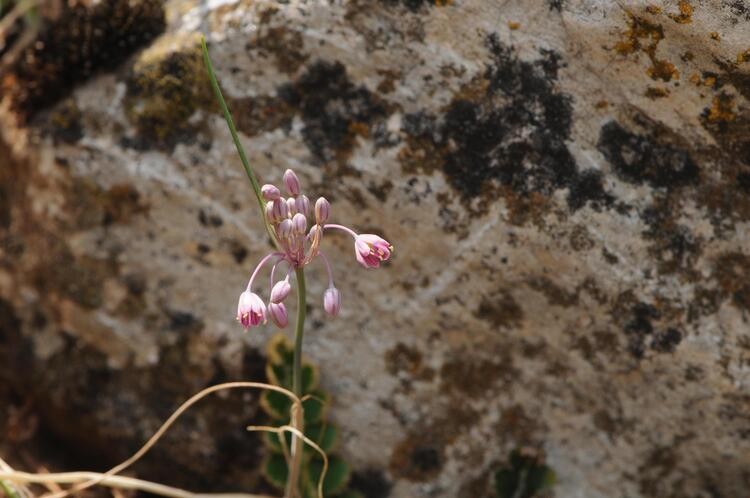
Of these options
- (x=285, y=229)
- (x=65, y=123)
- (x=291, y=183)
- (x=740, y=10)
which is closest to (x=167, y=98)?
(x=65, y=123)

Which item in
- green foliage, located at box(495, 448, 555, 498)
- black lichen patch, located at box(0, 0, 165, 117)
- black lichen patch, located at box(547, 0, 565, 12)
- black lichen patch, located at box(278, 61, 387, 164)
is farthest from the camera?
black lichen patch, located at box(0, 0, 165, 117)

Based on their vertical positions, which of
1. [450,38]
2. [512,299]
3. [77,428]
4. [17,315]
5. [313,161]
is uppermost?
[450,38]

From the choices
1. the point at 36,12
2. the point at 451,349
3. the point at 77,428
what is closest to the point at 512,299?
the point at 451,349

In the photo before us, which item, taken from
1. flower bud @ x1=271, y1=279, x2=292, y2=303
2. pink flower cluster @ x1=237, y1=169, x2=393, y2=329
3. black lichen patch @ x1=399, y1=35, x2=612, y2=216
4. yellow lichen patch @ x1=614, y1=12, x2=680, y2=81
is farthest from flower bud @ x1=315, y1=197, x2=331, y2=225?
yellow lichen patch @ x1=614, y1=12, x2=680, y2=81

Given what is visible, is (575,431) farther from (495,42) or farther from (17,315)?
(17,315)

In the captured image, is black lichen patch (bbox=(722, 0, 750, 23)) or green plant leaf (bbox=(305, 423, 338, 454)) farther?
green plant leaf (bbox=(305, 423, 338, 454))

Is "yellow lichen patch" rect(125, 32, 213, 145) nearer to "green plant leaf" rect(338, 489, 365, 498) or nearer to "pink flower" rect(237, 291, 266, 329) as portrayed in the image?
"pink flower" rect(237, 291, 266, 329)
